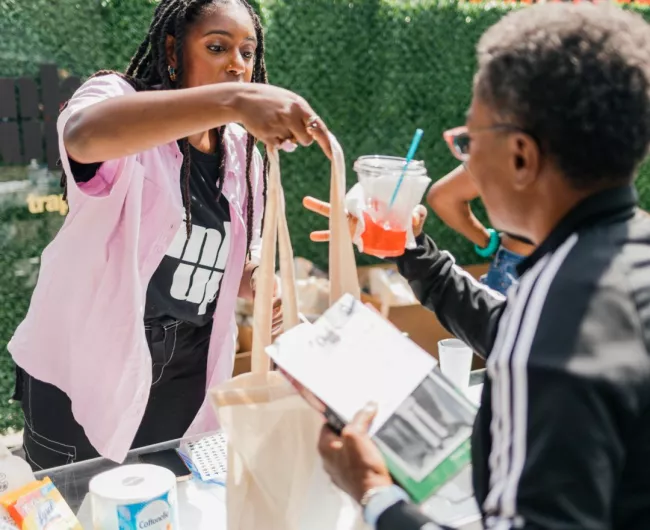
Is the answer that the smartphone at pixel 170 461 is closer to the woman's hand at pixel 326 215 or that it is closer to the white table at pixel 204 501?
the white table at pixel 204 501

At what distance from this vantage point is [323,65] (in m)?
4.25

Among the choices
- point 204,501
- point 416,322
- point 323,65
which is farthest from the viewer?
point 323,65

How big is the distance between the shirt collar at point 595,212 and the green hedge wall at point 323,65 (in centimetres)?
332

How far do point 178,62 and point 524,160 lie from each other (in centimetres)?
109

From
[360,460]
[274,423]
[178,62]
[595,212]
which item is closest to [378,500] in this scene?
[360,460]

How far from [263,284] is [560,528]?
1.97 ft

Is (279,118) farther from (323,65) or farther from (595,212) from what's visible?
(323,65)

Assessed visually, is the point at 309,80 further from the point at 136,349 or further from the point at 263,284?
the point at 263,284

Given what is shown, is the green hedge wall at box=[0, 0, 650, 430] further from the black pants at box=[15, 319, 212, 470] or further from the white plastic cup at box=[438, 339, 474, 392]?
the white plastic cup at box=[438, 339, 474, 392]

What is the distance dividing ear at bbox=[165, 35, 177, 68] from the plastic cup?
0.64 meters

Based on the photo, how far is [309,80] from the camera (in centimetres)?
425

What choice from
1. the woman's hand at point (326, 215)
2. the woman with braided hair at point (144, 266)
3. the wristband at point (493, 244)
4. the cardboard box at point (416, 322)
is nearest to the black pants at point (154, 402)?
the woman with braided hair at point (144, 266)

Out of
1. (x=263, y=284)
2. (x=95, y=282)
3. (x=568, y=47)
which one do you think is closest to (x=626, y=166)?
(x=568, y=47)

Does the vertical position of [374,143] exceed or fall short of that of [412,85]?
it falls short
